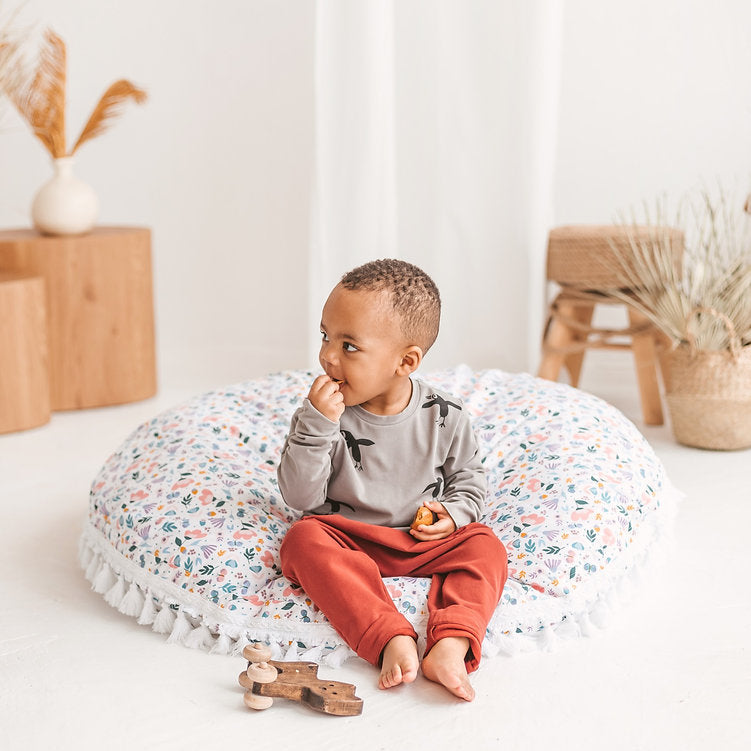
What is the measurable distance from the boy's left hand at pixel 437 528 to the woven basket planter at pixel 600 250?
1.20 metres

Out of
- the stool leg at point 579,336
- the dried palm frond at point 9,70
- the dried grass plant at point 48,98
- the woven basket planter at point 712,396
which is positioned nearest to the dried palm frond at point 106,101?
the dried grass plant at point 48,98

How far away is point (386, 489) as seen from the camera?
1575mm

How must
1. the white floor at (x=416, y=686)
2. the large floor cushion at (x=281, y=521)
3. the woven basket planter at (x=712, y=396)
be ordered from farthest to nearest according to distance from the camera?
the woven basket planter at (x=712, y=396) < the large floor cushion at (x=281, y=521) < the white floor at (x=416, y=686)

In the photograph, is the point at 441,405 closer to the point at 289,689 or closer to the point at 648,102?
the point at 289,689

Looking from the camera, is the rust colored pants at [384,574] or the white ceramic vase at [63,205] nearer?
the rust colored pants at [384,574]

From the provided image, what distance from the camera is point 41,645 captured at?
4.97 ft

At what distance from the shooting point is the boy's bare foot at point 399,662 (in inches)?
52.4

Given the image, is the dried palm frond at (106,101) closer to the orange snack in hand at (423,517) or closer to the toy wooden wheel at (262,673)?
the orange snack in hand at (423,517)

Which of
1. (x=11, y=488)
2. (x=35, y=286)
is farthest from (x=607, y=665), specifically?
(x=35, y=286)

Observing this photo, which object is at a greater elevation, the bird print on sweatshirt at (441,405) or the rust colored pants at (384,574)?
the bird print on sweatshirt at (441,405)

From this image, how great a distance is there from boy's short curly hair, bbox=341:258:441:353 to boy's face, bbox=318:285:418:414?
0.04ft

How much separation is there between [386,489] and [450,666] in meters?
0.32

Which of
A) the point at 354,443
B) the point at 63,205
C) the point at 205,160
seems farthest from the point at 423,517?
the point at 205,160

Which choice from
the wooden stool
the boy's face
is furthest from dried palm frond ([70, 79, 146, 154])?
the boy's face
